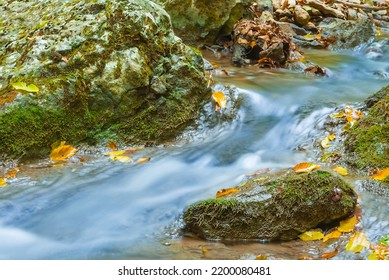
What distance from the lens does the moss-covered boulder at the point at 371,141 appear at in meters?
4.16

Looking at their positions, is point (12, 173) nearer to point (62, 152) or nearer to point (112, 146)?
point (62, 152)

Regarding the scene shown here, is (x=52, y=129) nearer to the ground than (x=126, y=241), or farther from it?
farther from it

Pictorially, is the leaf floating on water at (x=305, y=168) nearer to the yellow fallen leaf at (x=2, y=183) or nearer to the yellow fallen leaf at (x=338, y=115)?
the yellow fallen leaf at (x=338, y=115)

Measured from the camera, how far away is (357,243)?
3.12 meters

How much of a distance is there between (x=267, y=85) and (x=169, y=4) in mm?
2924

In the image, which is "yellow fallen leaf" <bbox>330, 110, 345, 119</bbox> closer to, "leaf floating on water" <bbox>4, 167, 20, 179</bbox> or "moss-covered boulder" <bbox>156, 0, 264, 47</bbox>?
"leaf floating on water" <bbox>4, 167, 20, 179</bbox>

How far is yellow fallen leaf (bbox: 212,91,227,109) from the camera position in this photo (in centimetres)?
555

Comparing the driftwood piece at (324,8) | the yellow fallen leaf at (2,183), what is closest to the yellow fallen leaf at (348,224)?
the yellow fallen leaf at (2,183)

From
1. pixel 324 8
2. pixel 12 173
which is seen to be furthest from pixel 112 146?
pixel 324 8

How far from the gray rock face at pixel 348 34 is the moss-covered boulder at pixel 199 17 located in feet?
8.55

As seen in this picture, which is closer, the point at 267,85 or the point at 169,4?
the point at 267,85

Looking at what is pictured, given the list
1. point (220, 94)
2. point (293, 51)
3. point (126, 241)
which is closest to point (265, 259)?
point (126, 241)

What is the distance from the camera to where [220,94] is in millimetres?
5684

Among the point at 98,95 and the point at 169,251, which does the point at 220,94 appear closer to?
the point at 98,95
